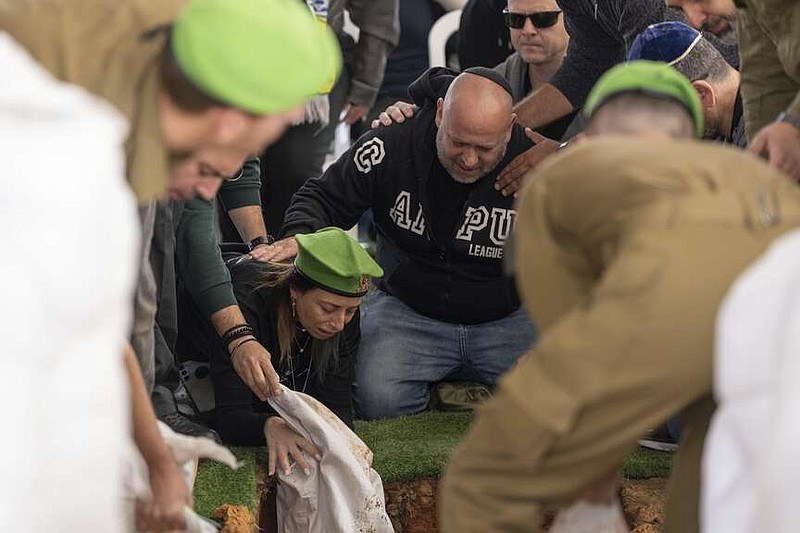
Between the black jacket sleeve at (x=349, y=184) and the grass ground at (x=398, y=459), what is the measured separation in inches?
30.8

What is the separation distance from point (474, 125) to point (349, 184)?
1.89ft

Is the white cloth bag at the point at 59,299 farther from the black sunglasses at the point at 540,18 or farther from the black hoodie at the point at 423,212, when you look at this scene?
the black sunglasses at the point at 540,18

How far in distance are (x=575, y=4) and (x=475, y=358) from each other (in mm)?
1341

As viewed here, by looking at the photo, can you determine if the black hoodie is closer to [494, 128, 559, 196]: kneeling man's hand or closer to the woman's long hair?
[494, 128, 559, 196]: kneeling man's hand

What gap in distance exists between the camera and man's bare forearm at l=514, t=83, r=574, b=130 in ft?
17.1

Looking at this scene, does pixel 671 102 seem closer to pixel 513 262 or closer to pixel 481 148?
pixel 513 262

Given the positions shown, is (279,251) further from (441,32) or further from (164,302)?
(441,32)

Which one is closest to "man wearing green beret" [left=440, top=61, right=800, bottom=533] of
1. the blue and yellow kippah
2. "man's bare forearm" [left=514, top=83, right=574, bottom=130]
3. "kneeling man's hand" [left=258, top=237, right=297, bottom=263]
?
the blue and yellow kippah

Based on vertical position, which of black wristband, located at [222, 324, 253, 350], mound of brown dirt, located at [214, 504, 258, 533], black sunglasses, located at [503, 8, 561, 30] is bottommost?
mound of brown dirt, located at [214, 504, 258, 533]

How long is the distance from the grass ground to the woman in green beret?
11cm

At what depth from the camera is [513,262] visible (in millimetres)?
2775

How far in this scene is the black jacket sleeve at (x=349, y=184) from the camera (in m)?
5.02

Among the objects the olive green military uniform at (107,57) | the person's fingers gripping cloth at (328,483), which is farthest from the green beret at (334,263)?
the olive green military uniform at (107,57)

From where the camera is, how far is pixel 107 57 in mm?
2492
